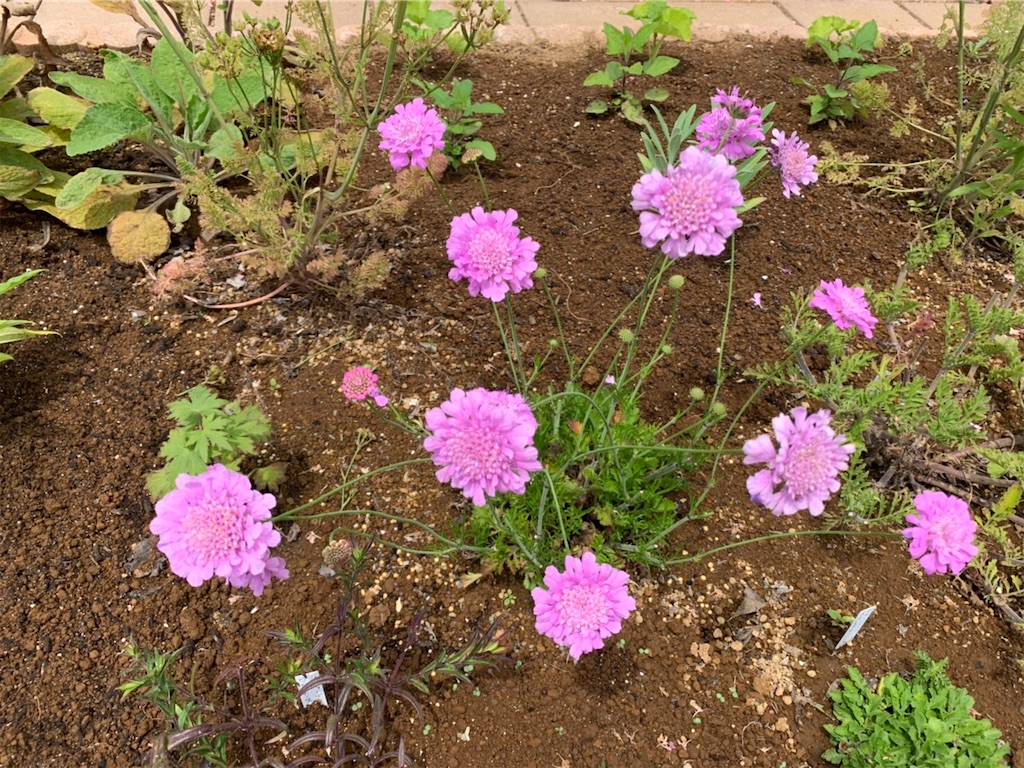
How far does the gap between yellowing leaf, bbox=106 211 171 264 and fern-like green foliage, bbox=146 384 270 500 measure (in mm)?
818

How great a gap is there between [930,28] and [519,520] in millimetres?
3554

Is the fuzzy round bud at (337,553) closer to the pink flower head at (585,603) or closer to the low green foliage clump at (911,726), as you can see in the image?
the pink flower head at (585,603)

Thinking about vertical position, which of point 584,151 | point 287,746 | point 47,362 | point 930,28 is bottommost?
point 287,746

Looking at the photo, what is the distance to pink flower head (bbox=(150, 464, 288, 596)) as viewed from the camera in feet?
3.59

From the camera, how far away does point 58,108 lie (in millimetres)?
2232

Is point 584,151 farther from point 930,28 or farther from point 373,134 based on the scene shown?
point 930,28

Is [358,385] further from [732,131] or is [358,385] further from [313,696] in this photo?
[732,131]

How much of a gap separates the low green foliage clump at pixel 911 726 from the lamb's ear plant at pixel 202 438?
4.55ft

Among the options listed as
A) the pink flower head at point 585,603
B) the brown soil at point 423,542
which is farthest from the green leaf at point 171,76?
the pink flower head at point 585,603

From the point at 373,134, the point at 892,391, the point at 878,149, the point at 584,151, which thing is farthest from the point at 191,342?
the point at 878,149

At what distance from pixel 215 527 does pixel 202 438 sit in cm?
49

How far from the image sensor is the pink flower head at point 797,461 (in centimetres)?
107

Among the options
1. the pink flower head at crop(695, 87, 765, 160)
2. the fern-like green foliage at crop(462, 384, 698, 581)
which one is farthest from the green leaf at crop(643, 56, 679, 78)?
the fern-like green foliage at crop(462, 384, 698, 581)

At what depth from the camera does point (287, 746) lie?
4.41 feet
